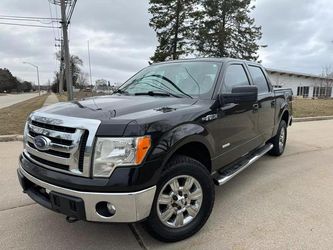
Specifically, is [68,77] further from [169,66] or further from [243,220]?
[243,220]

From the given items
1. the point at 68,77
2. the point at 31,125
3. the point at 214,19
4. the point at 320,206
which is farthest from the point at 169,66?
the point at 214,19

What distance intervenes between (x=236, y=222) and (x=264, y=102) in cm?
228

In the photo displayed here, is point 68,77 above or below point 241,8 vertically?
below

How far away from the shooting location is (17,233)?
3.09 m

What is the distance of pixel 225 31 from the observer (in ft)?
95.5

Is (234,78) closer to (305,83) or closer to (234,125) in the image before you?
(234,125)

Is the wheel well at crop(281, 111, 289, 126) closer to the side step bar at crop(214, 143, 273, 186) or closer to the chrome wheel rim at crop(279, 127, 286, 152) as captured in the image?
the chrome wheel rim at crop(279, 127, 286, 152)

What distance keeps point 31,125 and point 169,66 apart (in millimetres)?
2088

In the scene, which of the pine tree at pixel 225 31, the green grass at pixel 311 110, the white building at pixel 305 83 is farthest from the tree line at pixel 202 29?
the white building at pixel 305 83

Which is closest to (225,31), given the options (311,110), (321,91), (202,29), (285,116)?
(202,29)

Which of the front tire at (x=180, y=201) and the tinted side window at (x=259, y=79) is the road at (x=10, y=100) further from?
the front tire at (x=180, y=201)

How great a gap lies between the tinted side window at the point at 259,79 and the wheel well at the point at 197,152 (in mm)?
2060

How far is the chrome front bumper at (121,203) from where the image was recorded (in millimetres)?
2400

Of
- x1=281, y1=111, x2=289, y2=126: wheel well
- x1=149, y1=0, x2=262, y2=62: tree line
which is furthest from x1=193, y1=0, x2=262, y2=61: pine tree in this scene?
x1=281, y1=111, x2=289, y2=126: wheel well
